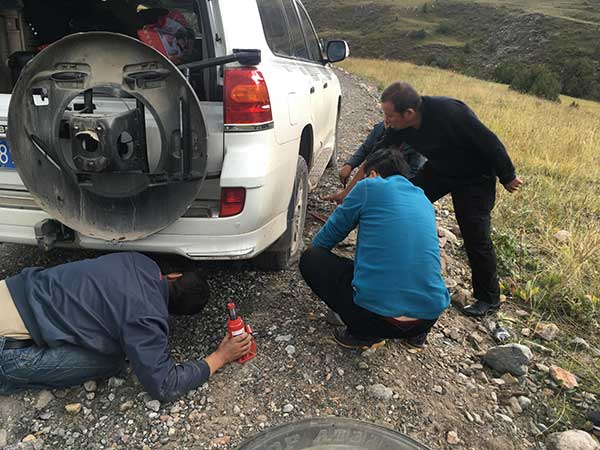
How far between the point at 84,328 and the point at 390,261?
148 centimetres

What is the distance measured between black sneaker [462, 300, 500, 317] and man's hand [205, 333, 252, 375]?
164cm

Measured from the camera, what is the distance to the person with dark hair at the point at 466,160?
122 inches

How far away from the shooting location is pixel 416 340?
288 centimetres

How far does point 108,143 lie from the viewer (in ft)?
7.10

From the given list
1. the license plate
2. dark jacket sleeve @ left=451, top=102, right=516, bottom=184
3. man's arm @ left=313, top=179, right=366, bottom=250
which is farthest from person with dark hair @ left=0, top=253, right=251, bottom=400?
dark jacket sleeve @ left=451, top=102, right=516, bottom=184

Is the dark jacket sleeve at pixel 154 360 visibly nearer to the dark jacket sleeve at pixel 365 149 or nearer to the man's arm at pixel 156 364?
the man's arm at pixel 156 364

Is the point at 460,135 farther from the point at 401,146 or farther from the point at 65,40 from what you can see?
the point at 65,40

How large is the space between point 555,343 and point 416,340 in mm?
1012

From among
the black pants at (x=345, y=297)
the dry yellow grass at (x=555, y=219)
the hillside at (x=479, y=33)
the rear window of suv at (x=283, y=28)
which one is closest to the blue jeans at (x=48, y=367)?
the black pants at (x=345, y=297)

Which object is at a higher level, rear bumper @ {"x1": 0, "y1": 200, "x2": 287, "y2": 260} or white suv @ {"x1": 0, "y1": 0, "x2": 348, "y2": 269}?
white suv @ {"x1": 0, "y1": 0, "x2": 348, "y2": 269}

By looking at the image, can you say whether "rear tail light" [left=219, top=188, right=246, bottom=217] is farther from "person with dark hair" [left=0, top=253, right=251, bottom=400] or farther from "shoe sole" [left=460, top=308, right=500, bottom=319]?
"shoe sole" [left=460, top=308, right=500, bottom=319]

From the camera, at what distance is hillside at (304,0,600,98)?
50.2 metres

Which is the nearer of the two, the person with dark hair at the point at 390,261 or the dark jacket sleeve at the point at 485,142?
the person with dark hair at the point at 390,261

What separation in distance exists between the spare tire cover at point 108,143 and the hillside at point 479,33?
140ft
